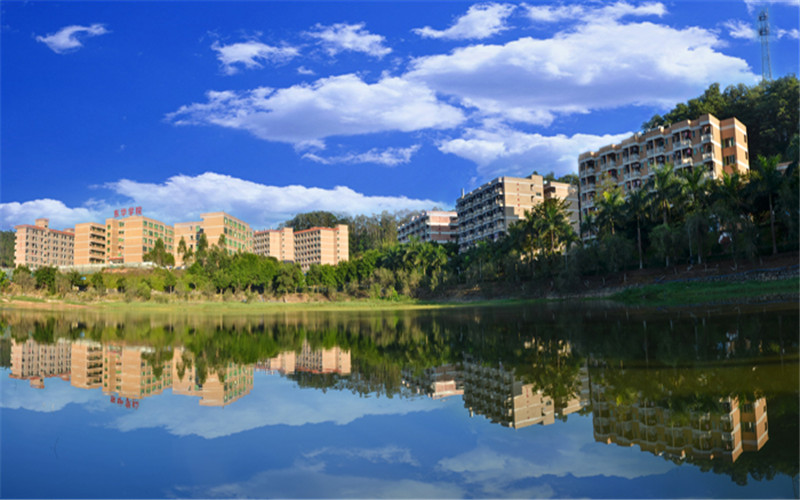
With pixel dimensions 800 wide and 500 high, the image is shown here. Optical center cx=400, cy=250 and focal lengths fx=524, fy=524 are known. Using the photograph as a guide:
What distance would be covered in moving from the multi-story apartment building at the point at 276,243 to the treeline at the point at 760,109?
121 metres

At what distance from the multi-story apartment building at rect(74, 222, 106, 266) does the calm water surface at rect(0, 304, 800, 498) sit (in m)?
144

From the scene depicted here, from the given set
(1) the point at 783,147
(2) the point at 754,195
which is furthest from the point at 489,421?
(1) the point at 783,147

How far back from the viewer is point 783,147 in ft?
238

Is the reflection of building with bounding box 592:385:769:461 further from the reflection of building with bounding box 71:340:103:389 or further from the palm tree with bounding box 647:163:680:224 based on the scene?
the palm tree with bounding box 647:163:680:224

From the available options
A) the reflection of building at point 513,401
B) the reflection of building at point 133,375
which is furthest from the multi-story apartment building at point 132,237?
the reflection of building at point 513,401

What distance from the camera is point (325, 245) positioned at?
545ft

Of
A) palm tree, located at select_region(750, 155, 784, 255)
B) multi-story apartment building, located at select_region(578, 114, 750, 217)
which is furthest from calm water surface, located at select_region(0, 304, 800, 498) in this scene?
multi-story apartment building, located at select_region(578, 114, 750, 217)

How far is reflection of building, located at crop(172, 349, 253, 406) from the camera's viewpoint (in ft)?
38.5

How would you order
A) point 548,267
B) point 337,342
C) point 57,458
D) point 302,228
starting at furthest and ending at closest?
point 302,228, point 548,267, point 337,342, point 57,458

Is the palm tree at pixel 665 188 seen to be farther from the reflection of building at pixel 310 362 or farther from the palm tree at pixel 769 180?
the reflection of building at pixel 310 362

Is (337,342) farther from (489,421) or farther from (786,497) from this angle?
(786,497)

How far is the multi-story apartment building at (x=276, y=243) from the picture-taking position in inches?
6752

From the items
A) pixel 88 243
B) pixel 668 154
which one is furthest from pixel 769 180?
pixel 88 243

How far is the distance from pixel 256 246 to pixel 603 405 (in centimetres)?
17328
